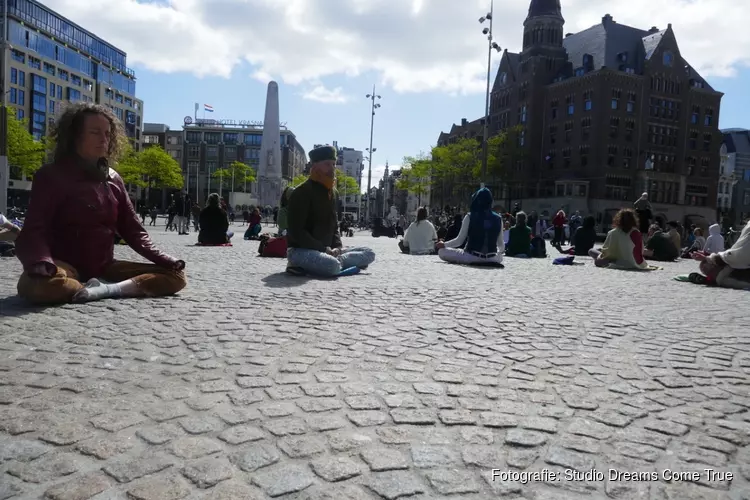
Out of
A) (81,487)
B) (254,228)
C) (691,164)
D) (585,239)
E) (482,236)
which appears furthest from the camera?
(691,164)

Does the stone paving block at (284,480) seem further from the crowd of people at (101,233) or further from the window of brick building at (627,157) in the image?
the window of brick building at (627,157)

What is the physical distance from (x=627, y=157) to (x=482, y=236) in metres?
50.6

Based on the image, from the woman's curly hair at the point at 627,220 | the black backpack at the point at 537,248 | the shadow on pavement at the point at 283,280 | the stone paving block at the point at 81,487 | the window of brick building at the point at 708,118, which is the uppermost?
the window of brick building at the point at 708,118

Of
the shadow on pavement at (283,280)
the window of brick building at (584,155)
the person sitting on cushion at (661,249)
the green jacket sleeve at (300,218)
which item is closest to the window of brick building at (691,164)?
the window of brick building at (584,155)

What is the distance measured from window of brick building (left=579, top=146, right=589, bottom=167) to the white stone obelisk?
30.3 m

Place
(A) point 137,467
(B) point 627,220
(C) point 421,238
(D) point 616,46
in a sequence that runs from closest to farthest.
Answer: (A) point 137,467
(B) point 627,220
(C) point 421,238
(D) point 616,46

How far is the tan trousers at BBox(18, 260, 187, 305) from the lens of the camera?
15.8 feet

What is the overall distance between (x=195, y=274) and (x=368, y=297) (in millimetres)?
3228

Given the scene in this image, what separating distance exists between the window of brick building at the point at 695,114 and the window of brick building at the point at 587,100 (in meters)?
12.5

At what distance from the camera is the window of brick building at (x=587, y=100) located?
182 feet

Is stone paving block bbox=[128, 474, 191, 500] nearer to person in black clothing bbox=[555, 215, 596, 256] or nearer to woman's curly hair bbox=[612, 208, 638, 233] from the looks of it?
woman's curly hair bbox=[612, 208, 638, 233]

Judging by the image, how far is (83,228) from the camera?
5.37 meters

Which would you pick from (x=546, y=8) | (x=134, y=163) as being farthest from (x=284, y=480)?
(x=546, y=8)

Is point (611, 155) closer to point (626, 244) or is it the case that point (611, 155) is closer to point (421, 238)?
point (421, 238)
